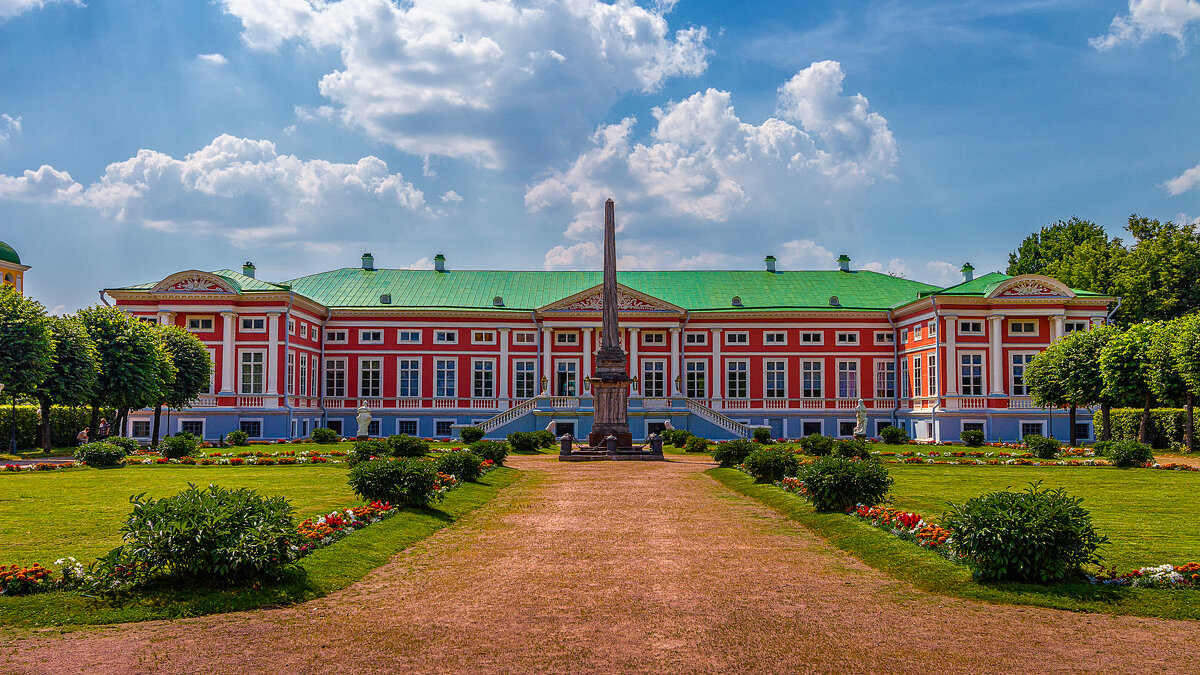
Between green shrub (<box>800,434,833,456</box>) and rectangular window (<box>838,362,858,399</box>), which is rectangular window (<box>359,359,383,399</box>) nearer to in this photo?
rectangular window (<box>838,362,858,399</box>)

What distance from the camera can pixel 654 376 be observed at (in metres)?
56.6

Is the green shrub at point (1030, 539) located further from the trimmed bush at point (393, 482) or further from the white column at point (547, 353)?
the white column at point (547, 353)

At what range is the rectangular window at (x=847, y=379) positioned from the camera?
56.2m

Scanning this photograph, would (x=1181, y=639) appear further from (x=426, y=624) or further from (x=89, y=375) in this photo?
(x=89, y=375)

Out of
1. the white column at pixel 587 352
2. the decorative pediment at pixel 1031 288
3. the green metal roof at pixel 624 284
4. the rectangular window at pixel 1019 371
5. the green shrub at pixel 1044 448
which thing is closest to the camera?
the green shrub at pixel 1044 448

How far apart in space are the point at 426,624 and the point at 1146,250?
213 ft

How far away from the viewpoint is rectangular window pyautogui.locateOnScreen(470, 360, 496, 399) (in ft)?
186

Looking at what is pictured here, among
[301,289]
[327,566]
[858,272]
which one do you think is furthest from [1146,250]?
[327,566]

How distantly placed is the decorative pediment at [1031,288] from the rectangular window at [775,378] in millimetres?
13026

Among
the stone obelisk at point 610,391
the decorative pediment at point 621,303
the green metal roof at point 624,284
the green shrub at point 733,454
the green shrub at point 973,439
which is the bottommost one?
the green shrub at point 973,439

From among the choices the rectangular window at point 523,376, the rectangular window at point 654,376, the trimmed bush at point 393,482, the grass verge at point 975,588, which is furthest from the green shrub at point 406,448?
the rectangular window at point 654,376

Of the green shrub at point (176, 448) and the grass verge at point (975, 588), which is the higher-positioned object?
the green shrub at point (176, 448)

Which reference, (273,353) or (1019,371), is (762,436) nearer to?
(1019,371)

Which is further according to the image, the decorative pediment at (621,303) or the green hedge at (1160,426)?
the decorative pediment at (621,303)
